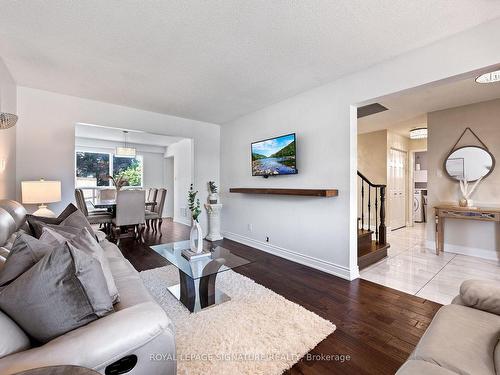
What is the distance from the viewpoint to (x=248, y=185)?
4.47 m

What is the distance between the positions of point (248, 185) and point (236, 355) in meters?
3.12

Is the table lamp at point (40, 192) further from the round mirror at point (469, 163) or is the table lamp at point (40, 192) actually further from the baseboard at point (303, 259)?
the round mirror at point (469, 163)

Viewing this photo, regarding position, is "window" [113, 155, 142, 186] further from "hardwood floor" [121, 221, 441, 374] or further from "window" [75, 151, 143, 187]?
"hardwood floor" [121, 221, 441, 374]

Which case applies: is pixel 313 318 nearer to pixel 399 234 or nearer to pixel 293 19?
pixel 293 19

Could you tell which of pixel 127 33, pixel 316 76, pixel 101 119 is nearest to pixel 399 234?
pixel 316 76

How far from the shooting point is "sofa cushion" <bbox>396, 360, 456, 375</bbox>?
0.81 m

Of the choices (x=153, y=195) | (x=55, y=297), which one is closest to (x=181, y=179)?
(x=153, y=195)

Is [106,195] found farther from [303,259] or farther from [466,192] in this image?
[466,192]

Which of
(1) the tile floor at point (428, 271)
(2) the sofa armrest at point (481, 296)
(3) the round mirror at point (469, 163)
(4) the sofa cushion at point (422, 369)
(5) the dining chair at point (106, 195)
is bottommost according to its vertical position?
(1) the tile floor at point (428, 271)

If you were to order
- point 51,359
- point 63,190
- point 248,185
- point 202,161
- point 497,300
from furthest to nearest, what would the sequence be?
point 202,161 < point 248,185 < point 63,190 < point 497,300 < point 51,359

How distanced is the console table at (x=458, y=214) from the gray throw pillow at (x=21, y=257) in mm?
4843

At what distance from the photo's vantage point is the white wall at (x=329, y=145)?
7.00 feet

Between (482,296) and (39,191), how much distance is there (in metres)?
4.15

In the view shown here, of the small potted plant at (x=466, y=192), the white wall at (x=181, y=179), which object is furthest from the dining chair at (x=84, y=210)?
the small potted plant at (x=466, y=192)
